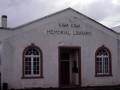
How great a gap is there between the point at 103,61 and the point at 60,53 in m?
3.99

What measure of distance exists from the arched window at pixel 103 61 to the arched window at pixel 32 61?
5.23 metres

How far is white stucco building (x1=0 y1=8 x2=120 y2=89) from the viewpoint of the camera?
78.2 ft

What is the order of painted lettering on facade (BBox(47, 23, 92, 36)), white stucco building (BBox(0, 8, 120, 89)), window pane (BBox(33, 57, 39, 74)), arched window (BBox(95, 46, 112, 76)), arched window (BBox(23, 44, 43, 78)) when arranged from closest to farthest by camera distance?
white stucco building (BBox(0, 8, 120, 89))
arched window (BBox(23, 44, 43, 78))
window pane (BBox(33, 57, 39, 74))
painted lettering on facade (BBox(47, 23, 92, 36))
arched window (BBox(95, 46, 112, 76))

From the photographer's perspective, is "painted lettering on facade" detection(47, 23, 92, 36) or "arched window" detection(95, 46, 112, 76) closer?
"painted lettering on facade" detection(47, 23, 92, 36)

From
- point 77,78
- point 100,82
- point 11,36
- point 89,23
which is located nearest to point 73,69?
point 77,78

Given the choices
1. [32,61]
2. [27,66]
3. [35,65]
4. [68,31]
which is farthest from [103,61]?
[27,66]

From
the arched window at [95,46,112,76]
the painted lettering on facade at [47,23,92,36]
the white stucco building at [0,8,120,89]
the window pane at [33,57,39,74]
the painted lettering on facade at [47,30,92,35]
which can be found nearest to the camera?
the white stucco building at [0,8,120,89]

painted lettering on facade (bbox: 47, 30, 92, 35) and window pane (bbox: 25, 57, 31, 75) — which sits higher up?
painted lettering on facade (bbox: 47, 30, 92, 35)

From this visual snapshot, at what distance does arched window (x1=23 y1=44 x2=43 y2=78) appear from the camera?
24.5 meters

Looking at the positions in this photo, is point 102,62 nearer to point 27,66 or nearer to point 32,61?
point 32,61

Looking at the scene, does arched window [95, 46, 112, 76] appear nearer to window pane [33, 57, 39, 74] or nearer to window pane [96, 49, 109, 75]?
window pane [96, 49, 109, 75]

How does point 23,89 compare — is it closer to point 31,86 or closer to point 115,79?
point 31,86

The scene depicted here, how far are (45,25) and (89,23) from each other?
4.17 m

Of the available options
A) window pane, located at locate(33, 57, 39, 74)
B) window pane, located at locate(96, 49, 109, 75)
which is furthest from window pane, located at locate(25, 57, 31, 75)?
window pane, located at locate(96, 49, 109, 75)
